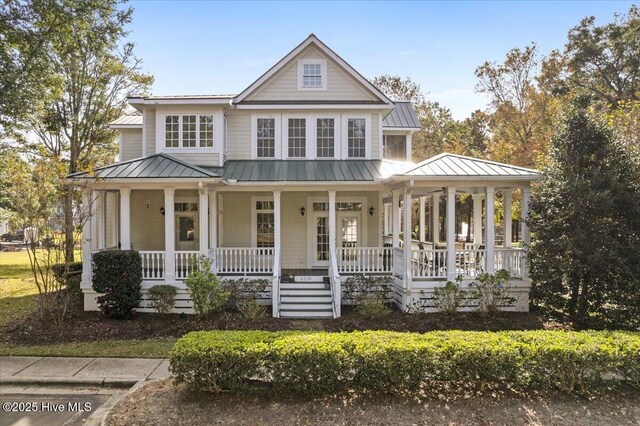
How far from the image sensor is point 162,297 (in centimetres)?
1084

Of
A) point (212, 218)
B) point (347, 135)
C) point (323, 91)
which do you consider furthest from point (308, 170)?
point (212, 218)

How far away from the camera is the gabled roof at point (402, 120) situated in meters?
16.5

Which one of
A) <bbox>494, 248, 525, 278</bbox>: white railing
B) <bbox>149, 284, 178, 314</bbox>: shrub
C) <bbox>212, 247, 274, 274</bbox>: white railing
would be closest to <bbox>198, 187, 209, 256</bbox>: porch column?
<bbox>212, 247, 274, 274</bbox>: white railing

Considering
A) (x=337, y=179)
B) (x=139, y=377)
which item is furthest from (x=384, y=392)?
(x=337, y=179)

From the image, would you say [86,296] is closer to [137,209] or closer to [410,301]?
[137,209]

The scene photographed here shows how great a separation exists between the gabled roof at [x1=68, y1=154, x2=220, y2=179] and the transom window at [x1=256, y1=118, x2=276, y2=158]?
10.5 ft

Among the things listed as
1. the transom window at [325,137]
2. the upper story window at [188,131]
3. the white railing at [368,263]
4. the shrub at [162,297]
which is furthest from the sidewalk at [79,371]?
the transom window at [325,137]

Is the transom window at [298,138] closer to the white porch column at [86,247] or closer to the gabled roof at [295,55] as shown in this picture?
the gabled roof at [295,55]

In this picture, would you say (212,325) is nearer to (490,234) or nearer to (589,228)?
(490,234)

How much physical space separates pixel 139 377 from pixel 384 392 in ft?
14.4

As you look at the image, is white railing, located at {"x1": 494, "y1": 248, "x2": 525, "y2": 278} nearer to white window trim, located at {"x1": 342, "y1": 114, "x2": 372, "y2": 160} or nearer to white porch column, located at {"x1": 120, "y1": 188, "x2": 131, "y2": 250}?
white window trim, located at {"x1": 342, "y1": 114, "x2": 372, "y2": 160}

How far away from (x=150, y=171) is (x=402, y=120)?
10.7 m

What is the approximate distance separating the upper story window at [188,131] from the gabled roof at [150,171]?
1569mm

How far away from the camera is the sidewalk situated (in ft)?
22.1
